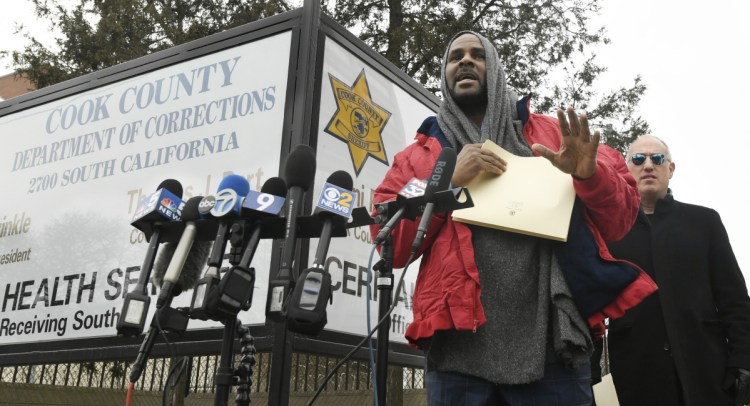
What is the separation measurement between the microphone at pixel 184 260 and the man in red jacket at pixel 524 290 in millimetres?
622

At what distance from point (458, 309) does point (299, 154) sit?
70 cm

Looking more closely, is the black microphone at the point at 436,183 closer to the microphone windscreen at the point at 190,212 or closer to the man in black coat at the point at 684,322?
the microphone windscreen at the point at 190,212

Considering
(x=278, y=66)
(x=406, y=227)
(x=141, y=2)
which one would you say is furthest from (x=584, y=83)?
(x=406, y=227)

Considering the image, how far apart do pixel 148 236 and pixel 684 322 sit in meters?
2.36

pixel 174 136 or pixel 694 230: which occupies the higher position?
pixel 174 136

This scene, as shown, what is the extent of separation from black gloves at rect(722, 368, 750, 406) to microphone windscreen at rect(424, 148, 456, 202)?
1.91m

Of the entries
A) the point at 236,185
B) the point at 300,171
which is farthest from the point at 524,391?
the point at 236,185

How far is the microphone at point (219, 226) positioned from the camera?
1.96m

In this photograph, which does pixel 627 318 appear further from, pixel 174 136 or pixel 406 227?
pixel 174 136

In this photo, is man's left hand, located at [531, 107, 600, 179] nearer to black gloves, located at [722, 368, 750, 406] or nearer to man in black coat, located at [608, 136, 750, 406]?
man in black coat, located at [608, 136, 750, 406]

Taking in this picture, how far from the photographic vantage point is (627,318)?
3.27 m

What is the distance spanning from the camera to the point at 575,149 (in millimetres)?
2051

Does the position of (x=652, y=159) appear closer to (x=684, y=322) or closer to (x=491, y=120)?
(x=684, y=322)

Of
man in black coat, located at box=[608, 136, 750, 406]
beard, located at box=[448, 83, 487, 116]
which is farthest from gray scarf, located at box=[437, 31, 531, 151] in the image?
man in black coat, located at box=[608, 136, 750, 406]
